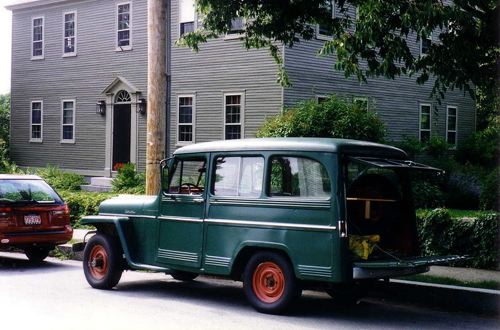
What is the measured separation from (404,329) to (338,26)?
245 inches

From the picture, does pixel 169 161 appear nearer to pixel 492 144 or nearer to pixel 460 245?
pixel 460 245

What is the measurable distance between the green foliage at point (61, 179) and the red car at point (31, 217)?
12.9 metres

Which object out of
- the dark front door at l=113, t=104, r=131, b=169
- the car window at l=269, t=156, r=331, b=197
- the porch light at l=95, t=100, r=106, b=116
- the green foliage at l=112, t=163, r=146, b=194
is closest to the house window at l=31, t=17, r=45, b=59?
the porch light at l=95, t=100, r=106, b=116

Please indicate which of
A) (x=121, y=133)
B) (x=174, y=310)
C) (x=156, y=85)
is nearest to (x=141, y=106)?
(x=121, y=133)

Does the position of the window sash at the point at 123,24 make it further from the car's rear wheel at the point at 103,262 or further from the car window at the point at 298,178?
the car window at the point at 298,178

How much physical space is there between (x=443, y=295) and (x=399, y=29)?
4.54 metres

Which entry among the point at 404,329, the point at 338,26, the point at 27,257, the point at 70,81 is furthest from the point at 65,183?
the point at 404,329

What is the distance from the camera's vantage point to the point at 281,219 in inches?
339

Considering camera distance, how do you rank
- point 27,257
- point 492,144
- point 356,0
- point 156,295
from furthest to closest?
point 492,144
point 27,257
point 356,0
point 156,295

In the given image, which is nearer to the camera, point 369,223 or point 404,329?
point 404,329

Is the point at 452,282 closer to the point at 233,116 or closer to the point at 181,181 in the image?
the point at 181,181

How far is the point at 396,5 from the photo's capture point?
10781 millimetres

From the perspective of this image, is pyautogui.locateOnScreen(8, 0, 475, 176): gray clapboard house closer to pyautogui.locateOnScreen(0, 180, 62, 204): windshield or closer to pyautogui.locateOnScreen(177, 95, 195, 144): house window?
pyautogui.locateOnScreen(177, 95, 195, 144): house window

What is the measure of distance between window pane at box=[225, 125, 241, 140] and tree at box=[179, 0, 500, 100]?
10.8m
